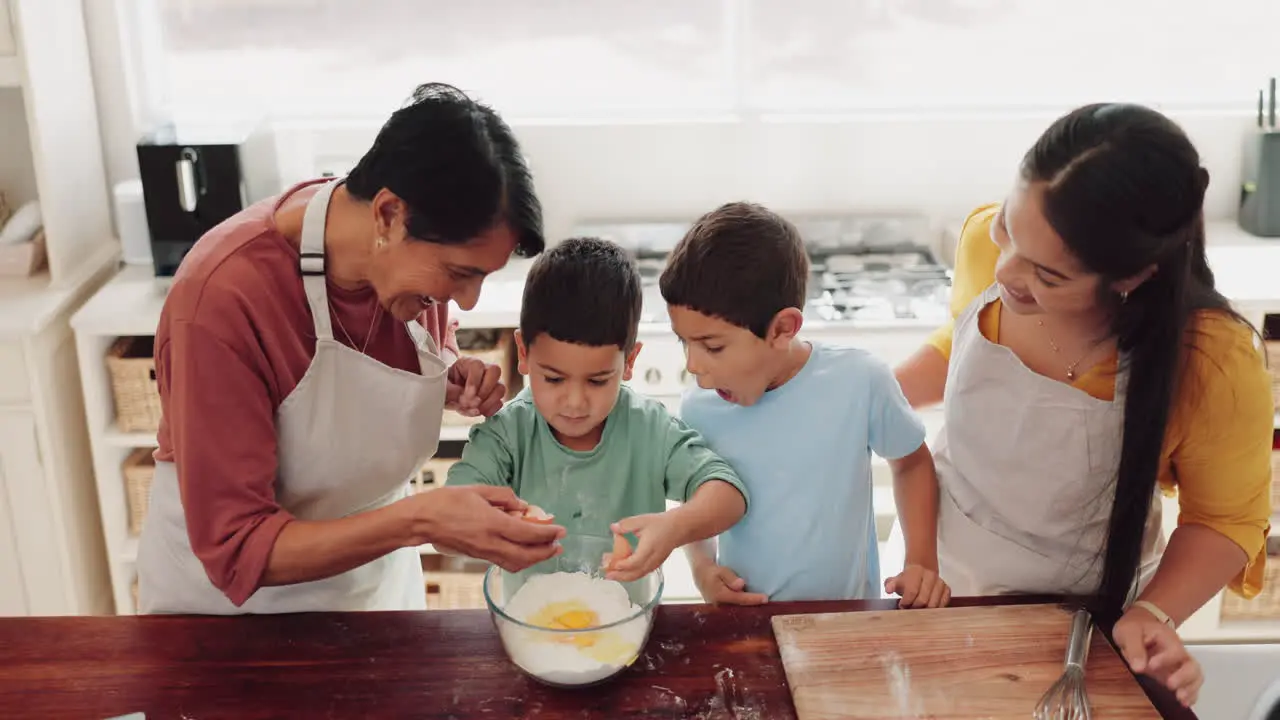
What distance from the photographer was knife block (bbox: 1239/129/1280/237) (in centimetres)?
283

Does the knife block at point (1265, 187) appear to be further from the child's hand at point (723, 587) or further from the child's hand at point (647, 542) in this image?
the child's hand at point (647, 542)

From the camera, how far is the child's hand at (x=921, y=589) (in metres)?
1.31

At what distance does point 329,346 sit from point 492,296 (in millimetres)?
1256

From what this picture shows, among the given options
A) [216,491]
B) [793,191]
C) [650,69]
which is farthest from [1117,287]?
[650,69]

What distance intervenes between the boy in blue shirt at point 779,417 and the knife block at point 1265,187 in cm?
183

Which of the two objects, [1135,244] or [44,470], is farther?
[44,470]

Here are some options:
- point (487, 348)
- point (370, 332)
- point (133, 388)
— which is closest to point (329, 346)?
point (370, 332)

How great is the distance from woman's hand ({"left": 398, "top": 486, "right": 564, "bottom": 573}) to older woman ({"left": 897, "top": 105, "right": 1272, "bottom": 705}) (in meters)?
0.57

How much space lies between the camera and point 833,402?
56.1 inches

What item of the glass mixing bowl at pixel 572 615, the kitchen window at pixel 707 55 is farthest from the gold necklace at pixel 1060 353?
the kitchen window at pixel 707 55

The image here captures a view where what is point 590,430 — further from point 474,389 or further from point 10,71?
point 10,71

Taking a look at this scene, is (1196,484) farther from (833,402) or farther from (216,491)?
(216,491)

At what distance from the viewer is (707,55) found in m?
3.05

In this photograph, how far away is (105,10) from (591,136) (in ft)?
3.84
